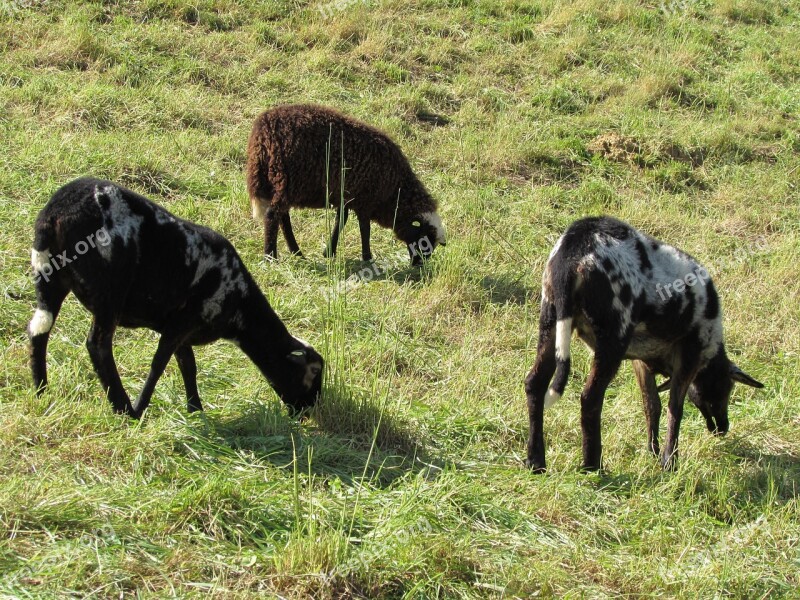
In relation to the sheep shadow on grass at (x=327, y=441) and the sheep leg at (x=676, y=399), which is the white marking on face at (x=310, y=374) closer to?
the sheep shadow on grass at (x=327, y=441)

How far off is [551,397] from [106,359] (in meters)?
2.73

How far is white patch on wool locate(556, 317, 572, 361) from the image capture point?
5.36 m

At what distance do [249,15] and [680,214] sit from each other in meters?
7.66

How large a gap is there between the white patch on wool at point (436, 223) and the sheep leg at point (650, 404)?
145 inches

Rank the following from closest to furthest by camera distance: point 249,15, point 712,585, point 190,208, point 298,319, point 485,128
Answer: point 712,585 < point 298,319 < point 190,208 < point 485,128 < point 249,15

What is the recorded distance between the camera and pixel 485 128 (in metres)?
12.7

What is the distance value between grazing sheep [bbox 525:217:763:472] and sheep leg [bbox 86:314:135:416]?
2551mm

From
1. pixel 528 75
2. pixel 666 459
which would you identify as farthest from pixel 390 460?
pixel 528 75

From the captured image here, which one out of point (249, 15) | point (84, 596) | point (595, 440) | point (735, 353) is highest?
point (249, 15)

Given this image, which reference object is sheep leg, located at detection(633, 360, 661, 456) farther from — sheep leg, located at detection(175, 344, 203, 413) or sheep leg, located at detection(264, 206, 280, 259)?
sheep leg, located at detection(264, 206, 280, 259)

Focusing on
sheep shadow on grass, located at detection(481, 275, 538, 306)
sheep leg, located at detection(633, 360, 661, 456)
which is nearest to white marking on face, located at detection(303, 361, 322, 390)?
sheep leg, located at detection(633, 360, 661, 456)

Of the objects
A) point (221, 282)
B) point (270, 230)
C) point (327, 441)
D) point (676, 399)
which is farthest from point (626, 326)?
point (270, 230)

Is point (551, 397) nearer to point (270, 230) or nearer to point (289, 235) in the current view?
point (270, 230)

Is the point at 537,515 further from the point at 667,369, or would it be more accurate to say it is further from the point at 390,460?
the point at 667,369
